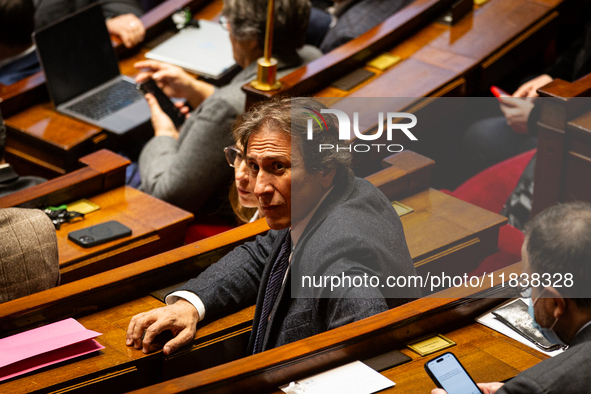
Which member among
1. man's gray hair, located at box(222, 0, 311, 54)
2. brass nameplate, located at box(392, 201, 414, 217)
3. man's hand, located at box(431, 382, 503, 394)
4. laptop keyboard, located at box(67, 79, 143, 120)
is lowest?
laptop keyboard, located at box(67, 79, 143, 120)

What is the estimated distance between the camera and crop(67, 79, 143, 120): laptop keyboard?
120 inches

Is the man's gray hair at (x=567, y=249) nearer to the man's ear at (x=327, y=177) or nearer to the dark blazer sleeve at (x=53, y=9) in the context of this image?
the man's ear at (x=327, y=177)

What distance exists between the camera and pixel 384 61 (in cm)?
289

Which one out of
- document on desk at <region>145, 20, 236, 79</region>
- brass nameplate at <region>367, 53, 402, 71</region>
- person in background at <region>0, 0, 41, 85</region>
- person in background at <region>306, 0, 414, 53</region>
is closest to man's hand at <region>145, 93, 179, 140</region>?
document on desk at <region>145, 20, 236, 79</region>

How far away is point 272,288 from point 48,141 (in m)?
1.60

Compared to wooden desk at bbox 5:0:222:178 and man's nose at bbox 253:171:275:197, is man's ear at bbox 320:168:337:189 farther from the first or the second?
wooden desk at bbox 5:0:222:178

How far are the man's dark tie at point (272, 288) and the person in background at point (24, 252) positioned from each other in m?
0.57

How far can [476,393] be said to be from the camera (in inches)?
49.3

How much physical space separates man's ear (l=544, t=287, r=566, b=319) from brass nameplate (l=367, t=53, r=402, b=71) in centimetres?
176

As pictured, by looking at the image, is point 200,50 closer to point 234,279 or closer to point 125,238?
point 125,238

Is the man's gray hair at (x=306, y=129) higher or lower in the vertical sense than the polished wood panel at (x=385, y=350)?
higher

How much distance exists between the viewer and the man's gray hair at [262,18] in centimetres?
264

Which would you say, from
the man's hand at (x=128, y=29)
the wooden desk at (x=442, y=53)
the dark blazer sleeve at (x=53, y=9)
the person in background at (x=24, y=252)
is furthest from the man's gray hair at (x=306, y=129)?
the dark blazer sleeve at (x=53, y=9)

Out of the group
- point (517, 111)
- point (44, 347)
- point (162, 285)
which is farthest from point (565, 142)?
point (44, 347)
